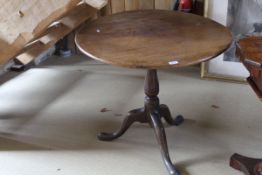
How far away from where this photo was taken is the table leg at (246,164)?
5.47 feet

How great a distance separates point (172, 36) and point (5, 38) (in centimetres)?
88

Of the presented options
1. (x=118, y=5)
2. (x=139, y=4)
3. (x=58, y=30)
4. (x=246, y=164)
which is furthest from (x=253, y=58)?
(x=118, y=5)

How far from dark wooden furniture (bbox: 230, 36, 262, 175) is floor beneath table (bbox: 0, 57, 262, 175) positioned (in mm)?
100

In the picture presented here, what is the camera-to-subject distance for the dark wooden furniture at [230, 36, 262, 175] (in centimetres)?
131

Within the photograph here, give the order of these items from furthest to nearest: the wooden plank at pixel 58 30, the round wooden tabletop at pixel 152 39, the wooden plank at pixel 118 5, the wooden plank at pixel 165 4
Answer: the wooden plank at pixel 118 5
the wooden plank at pixel 165 4
the wooden plank at pixel 58 30
the round wooden tabletop at pixel 152 39

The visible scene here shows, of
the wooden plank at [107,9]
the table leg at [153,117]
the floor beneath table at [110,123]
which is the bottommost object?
the floor beneath table at [110,123]

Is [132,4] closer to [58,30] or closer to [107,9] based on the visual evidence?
[107,9]

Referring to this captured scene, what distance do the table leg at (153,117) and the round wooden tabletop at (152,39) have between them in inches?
10.2

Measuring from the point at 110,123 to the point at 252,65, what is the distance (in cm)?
112

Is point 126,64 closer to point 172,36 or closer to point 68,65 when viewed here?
point 172,36

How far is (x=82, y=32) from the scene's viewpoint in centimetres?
172

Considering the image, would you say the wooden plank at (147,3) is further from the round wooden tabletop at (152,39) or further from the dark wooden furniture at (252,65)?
the dark wooden furniture at (252,65)

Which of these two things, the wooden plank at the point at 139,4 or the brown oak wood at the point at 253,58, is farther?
the wooden plank at the point at 139,4

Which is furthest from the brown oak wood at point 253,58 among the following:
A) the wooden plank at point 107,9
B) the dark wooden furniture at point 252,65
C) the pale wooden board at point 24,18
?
the wooden plank at point 107,9
